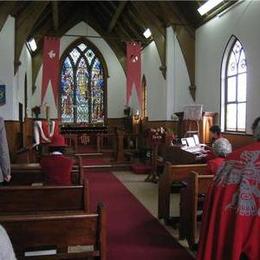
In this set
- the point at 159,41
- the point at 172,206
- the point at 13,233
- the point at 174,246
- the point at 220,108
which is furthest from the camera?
the point at 159,41

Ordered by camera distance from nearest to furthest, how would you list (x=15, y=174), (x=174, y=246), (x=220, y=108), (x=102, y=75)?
1. (x=174, y=246)
2. (x=15, y=174)
3. (x=220, y=108)
4. (x=102, y=75)

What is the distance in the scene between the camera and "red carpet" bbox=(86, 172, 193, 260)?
4.26 meters

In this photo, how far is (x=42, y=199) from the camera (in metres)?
3.37

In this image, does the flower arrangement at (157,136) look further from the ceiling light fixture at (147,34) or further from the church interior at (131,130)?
the ceiling light fixture at (147,34)

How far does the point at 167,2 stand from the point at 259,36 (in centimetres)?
411

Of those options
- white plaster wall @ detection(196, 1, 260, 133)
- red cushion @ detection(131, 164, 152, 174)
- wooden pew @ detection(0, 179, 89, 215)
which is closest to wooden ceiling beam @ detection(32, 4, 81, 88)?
white plaster wall @ detection(196, 1, 260, 133)

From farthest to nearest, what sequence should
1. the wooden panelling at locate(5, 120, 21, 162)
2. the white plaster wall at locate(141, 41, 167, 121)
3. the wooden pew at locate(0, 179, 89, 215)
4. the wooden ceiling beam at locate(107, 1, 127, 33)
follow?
the white plaster wall at locate(141, 41, 167, 121) < the wooden ceiling beam at locate(107, 1, 127, 33) < the wooden panelling at locate(5, 120, 21, 162) < the wooden pew at locate(0, 179, 89, 215)

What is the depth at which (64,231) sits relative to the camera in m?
2.29

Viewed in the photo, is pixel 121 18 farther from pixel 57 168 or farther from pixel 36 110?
pixel 57 168

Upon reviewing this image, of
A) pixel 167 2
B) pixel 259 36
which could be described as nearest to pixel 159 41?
pixel 167 2

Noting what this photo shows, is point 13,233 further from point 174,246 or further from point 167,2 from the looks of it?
point 167,2

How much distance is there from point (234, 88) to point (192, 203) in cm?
569

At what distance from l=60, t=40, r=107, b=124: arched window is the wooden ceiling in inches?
52.6

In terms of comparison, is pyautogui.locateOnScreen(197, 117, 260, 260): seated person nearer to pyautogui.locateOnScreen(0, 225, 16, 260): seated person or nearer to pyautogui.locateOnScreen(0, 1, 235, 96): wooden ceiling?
pyautogui.locateOnScreen(0, 225, 16, 260): seated person
